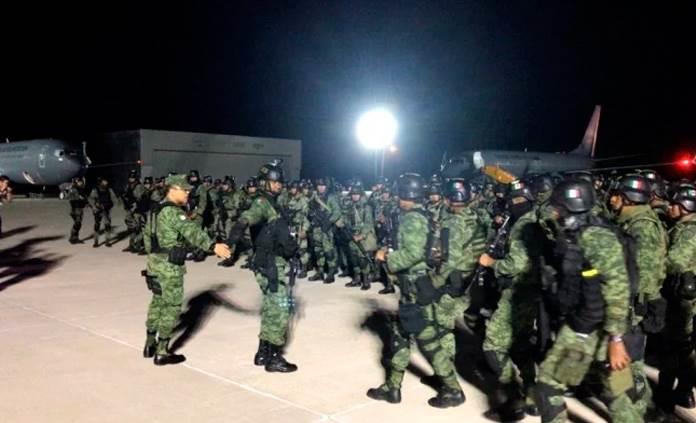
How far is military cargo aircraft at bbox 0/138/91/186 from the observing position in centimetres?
2595

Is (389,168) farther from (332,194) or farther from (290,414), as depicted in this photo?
(290,414)

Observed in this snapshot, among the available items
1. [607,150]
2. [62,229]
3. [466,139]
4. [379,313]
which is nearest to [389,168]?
[466,139]

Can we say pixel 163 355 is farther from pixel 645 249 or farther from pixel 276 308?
pixel 645 249

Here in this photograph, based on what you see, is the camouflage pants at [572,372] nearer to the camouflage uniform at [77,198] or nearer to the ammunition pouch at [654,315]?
the ammunition pouch at [654,315]

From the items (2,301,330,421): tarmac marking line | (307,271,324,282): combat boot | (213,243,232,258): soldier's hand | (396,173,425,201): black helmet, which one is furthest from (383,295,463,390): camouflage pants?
(307,271,324,282): combat boot

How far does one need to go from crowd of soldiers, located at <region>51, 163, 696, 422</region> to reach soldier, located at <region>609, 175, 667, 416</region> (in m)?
0.01

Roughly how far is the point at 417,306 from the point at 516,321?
84 centimetres

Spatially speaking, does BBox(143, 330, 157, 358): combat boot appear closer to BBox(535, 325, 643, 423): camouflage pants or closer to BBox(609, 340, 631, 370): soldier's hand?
BBox(535, 325, 643, 423): camouflage pants

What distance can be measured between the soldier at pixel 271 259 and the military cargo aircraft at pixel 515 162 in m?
14.0

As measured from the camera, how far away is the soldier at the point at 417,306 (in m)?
5.17

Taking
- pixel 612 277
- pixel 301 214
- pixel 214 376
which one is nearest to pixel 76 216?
pixel 301 214

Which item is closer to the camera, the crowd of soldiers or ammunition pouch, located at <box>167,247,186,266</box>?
the crowd of soldiers

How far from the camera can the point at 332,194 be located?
471 inches

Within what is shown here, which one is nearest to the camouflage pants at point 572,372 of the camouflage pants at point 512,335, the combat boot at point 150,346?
the camouflage pants at point 512,335
